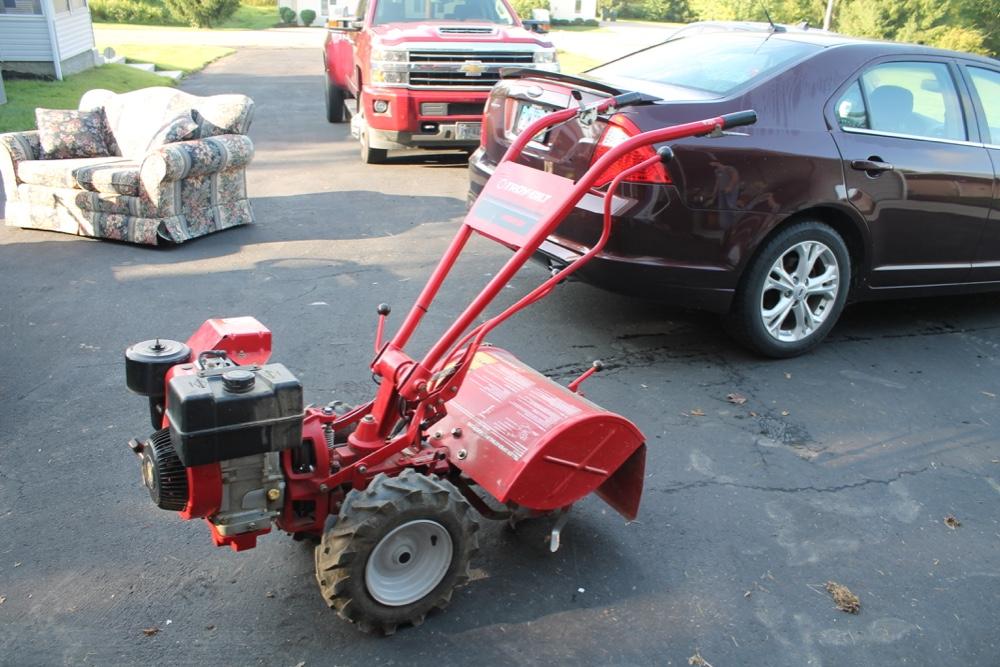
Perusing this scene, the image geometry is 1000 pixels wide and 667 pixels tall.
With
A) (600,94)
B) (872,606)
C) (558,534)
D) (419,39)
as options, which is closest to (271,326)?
(600,94)

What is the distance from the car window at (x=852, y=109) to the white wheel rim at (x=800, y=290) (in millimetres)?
717

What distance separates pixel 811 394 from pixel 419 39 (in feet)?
21.4

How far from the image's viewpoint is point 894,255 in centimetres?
538

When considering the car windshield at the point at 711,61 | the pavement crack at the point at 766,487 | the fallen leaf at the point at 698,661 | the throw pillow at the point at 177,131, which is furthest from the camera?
the throw pillow at the point at 177,131

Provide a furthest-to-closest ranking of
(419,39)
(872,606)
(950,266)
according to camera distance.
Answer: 1. (419,39)
2. (950,266)
3. (872,606)

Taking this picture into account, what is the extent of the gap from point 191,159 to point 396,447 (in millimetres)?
4840

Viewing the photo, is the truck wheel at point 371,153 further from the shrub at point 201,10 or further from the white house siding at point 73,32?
the shrub at point 201,10

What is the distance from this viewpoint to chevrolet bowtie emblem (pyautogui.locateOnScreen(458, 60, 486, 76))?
9.67 metres

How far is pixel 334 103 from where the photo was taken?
1380 centimetres

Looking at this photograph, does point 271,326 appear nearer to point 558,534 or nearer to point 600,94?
point 600,94

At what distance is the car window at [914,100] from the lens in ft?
17.1

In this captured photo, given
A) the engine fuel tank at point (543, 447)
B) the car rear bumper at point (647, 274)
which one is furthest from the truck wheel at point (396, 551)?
the car rear bumper at point (647, 274)

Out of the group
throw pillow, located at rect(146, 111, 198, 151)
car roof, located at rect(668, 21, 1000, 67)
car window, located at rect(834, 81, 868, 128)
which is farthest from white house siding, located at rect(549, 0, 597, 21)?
car window, located at rect(834, 81, 868, 128)

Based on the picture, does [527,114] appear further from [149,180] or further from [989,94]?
[149,180]
